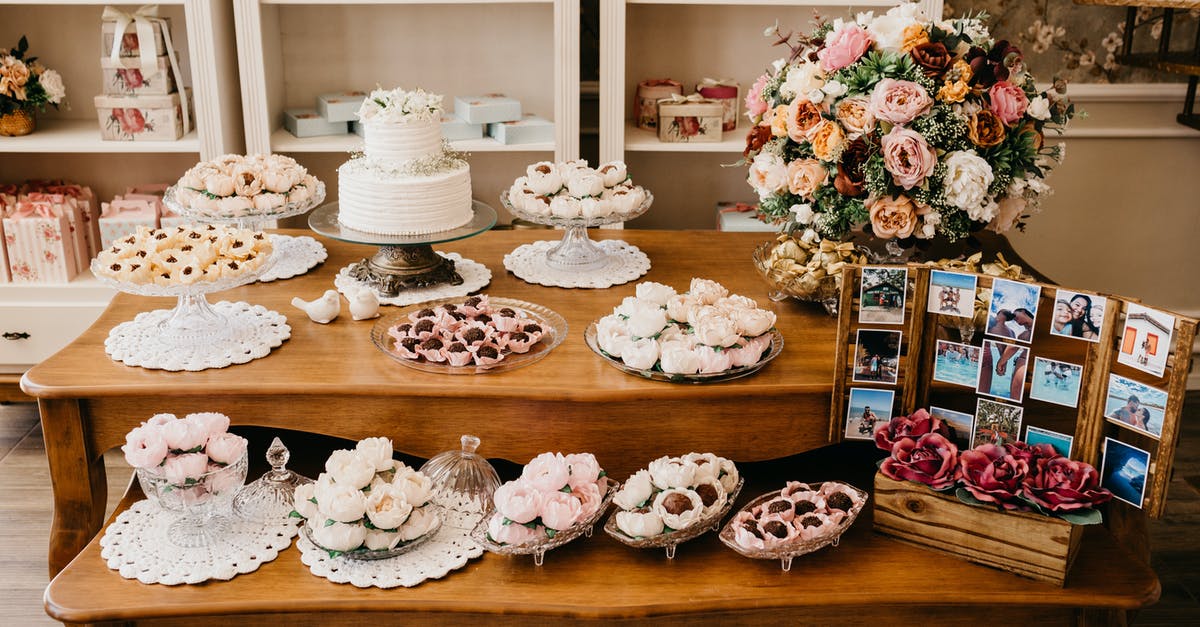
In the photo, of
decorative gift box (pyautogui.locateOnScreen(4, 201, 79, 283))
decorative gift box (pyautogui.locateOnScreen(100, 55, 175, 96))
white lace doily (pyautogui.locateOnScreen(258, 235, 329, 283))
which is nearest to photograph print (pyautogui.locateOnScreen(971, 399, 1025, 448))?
white lace doily (pyautogui.locateOnScreen(258, 235, 329, 283))

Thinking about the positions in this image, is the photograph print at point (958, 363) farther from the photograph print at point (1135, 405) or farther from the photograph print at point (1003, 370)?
the photograph print at point (1135, 405)

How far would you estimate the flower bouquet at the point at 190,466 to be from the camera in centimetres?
163

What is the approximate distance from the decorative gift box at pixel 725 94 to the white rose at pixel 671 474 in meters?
1.81

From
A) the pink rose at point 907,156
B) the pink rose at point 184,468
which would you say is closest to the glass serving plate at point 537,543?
the pink rose at point 184,468

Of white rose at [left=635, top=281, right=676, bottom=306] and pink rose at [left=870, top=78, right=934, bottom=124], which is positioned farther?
white rose at [left=635, top=281, right=676, bottom=306]

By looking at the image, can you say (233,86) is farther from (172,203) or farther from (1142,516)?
(1142,516)

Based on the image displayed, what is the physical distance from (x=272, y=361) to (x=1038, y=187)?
1.43 meters

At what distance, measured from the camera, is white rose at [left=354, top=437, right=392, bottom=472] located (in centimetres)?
165

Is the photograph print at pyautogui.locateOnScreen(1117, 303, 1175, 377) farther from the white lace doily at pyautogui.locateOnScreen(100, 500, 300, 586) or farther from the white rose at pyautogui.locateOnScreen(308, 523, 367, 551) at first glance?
the white lace doily at pyautogui.locateOnScreen(100, 500, 300, 586)

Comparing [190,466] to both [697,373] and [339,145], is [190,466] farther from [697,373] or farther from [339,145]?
[339,145]

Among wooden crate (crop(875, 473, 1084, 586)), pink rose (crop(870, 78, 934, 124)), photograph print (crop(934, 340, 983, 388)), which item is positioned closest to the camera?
wooden crate (crop(875, 473, 1084, 586))

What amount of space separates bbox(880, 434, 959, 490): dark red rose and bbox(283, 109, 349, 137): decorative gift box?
2.23 meters

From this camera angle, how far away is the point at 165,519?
1.74m

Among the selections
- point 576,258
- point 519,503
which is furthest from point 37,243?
point 519,503
